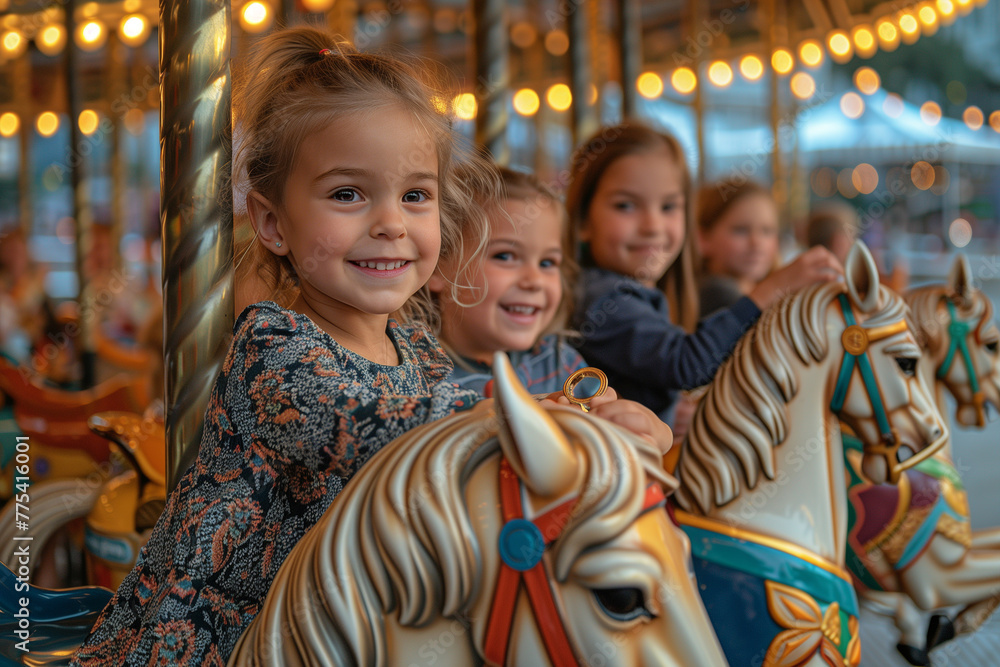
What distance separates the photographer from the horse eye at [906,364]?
1530 millimetres

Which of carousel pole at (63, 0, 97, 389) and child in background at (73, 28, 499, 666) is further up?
carousel pole at (63, 0, 97, 389)

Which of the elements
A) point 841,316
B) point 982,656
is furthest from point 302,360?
point 982,656

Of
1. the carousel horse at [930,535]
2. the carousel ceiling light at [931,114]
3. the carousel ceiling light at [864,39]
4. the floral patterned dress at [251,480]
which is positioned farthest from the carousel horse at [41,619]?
the carousel ceiling light at [931,114]

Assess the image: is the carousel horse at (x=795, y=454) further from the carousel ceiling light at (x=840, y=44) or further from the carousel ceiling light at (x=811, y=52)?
the carousel ceiling light at (x=811, y=52)

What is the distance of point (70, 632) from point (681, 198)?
1731 mm

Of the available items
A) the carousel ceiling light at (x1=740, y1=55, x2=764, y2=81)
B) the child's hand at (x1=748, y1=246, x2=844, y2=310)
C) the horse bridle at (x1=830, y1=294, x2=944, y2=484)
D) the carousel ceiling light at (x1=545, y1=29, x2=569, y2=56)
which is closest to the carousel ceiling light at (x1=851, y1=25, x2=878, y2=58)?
the carousel ceiling light at (x1=740, y1=55, x2=764, y2=81)

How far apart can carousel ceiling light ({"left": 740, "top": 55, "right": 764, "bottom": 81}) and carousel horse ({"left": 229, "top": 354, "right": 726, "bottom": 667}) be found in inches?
283

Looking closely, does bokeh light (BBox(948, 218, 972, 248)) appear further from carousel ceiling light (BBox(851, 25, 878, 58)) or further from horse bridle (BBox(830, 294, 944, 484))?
horse bridle (BBox(830, 294, 944, 484))

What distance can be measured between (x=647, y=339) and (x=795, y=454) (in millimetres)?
543

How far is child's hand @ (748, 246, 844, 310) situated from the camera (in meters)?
1.75

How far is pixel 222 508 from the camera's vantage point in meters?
0.88

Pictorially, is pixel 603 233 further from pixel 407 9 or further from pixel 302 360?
pixel 407 9

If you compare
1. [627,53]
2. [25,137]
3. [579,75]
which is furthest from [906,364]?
[25,137]

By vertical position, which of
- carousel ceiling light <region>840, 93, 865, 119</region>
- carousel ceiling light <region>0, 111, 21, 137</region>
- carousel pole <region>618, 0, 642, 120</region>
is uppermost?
carousel ceiling light <region>840, 93, 865, 119</region>
